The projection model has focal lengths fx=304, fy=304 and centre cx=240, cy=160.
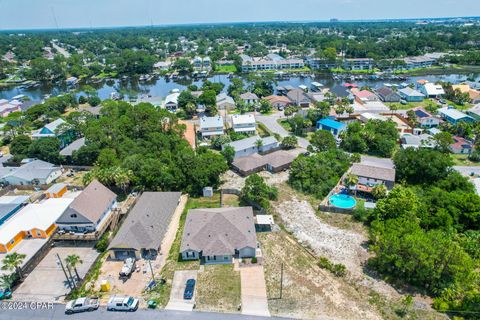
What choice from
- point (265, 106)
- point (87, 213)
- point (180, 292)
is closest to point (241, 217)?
point (180, 292)

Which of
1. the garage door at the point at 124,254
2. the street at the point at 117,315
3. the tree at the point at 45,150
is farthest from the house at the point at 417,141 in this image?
the tree at the point at 45,150

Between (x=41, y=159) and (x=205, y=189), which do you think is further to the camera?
(x=41, y=159)

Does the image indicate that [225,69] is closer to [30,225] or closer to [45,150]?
[45,150]

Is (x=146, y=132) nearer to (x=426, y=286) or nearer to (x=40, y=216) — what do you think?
(x=40, y=216)

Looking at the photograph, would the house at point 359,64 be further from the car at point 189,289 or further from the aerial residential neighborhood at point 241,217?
the car at point 189,289

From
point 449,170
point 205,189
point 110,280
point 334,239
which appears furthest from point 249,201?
point 449,170

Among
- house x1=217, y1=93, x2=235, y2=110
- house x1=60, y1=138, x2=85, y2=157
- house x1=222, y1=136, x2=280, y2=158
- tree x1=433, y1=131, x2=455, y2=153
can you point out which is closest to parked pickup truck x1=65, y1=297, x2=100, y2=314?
house x1=60, y1=138, x2=85, y2=157
